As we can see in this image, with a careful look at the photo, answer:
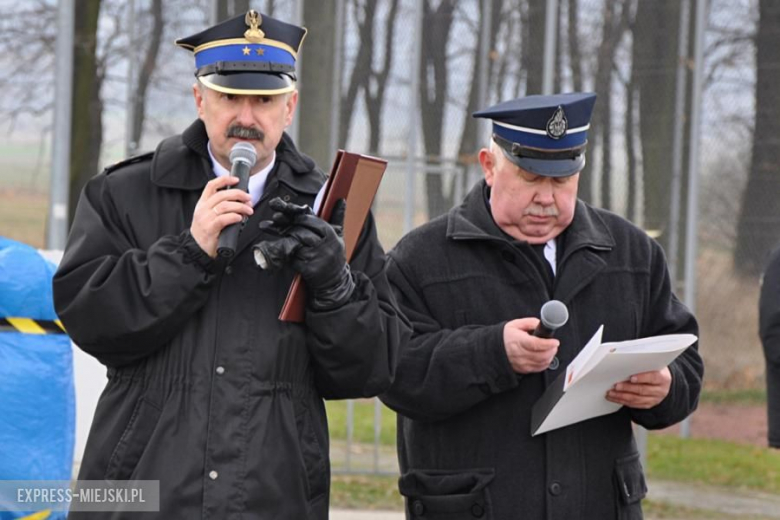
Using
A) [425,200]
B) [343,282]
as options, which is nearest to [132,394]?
[343,282]

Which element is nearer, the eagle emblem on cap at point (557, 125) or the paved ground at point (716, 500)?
the eagle emblem on cap at point (557, 125)

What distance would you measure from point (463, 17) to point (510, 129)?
6.07 meters

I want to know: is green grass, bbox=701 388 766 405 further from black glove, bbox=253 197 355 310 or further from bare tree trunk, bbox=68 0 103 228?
black glove, bbox=253 197 355 310

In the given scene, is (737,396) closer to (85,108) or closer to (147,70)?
(147,70)

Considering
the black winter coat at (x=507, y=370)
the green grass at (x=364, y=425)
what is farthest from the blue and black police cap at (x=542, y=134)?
the green grass at (x=364, y=425)

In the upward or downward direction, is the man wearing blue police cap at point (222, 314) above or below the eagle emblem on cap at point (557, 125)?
below

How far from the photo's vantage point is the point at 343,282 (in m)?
3.44

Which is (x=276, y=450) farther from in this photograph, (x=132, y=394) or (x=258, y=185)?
(x=258, y=185)

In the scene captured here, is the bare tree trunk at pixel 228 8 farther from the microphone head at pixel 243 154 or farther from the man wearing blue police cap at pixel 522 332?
the microphone head at pixel 243 154

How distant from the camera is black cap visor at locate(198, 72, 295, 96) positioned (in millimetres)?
3568

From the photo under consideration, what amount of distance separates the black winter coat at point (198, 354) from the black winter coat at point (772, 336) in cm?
280

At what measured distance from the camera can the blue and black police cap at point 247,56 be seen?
11.8 feet

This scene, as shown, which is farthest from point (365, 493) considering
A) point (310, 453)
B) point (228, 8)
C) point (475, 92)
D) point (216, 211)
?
point (216, 211)

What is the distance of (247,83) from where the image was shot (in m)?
3.58
